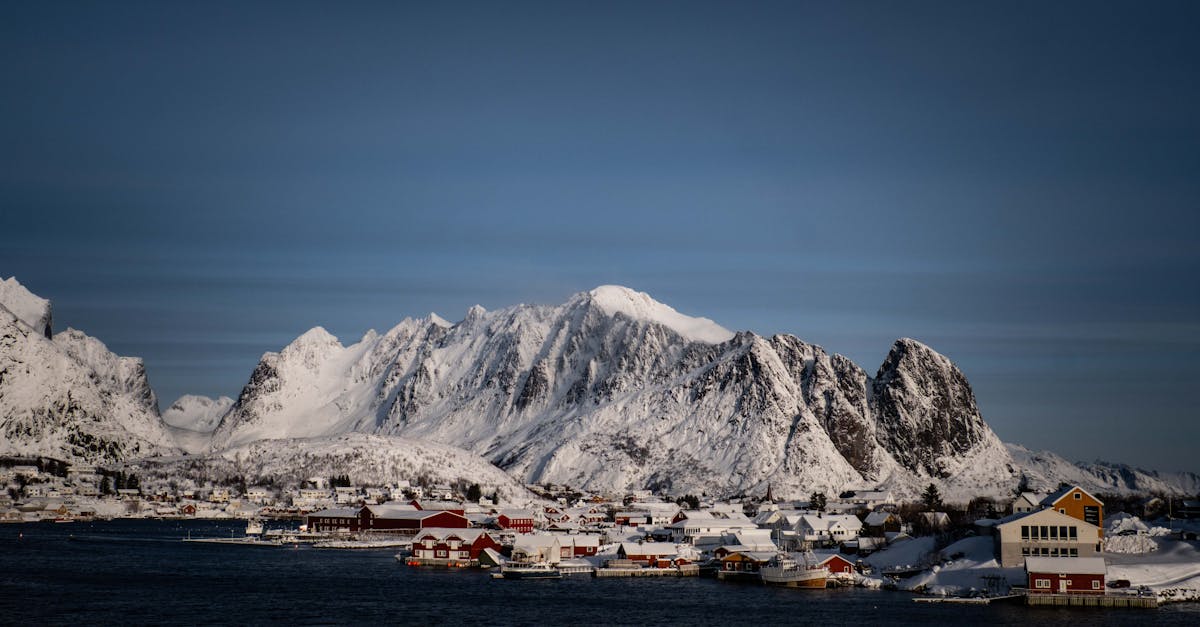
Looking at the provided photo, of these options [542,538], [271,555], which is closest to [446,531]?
[542,538]

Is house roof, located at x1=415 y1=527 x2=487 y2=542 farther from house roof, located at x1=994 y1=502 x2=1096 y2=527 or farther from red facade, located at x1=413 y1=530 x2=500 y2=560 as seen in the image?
house roof, located at x1=994 y1=502 x2=1096 y2=527

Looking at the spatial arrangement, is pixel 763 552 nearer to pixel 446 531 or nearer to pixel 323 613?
pixel 446 531

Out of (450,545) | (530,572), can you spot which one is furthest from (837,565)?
(450,545)

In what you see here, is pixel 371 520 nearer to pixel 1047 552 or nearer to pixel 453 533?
pixel 453 533

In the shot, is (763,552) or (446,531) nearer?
(763,552)

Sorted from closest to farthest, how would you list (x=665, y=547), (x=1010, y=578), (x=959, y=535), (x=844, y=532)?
(x=1010, y=578) < (x=959, y=535) < (x=665, y=547) < (x=844, y=532)

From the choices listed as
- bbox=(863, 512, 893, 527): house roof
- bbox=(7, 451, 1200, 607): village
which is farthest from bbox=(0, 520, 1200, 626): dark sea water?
bbox=(863, 512, 893, 527): house roof

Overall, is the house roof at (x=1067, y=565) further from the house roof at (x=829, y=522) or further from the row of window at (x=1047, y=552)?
the house roof at (x=829, y=522)
